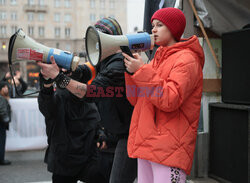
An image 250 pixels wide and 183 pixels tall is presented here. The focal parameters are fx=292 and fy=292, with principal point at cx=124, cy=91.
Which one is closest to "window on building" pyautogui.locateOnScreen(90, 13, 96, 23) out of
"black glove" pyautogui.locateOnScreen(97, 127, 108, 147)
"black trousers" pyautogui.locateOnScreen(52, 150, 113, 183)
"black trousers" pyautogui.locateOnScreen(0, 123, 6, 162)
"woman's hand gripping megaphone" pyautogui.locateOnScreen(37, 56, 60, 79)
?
"black trousers" pyautogui.locateOnScreen(0, 123, 6, 162)

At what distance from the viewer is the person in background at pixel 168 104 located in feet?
5.35

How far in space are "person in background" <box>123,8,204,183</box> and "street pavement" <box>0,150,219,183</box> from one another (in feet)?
6.79

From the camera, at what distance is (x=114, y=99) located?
2.16m

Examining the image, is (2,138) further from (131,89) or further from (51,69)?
(131,89)

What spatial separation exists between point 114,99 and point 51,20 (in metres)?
52.1

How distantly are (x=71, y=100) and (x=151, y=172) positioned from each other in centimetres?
114

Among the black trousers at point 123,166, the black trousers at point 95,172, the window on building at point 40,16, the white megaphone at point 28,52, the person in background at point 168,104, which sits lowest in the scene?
the black trousers at point 95,172

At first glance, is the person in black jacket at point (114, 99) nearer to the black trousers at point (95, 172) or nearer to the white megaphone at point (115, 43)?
the white megaphone at point (115, 43)

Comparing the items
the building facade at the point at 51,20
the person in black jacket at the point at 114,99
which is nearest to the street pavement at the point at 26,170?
the person in black jacket at the point at 114,99

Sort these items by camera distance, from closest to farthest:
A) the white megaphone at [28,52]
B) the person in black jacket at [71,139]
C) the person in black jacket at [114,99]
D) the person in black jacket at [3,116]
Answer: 1. the white megaphone at [28,52]
2. the person in black jacket at [114,99]
3. the person in black jacket at [71,139]
4. the person in black jacket at [3,116]

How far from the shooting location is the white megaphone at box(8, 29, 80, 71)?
1.88 meters

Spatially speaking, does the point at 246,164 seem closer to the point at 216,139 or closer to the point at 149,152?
the point at 216,139

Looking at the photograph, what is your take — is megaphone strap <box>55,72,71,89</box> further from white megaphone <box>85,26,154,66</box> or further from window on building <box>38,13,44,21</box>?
window on building <box>38,13,44,21</box>

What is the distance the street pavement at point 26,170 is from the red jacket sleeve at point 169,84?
227 cm
